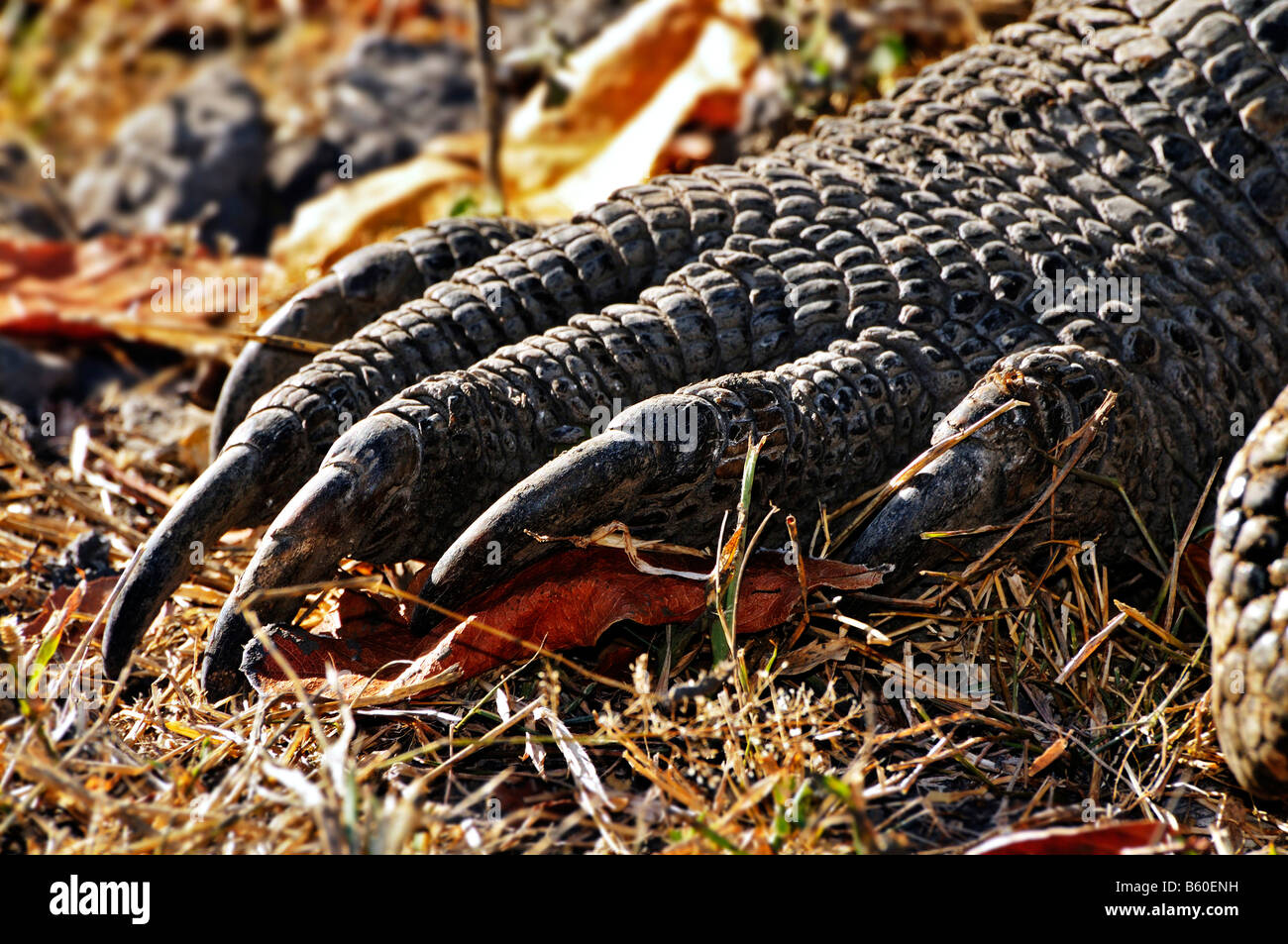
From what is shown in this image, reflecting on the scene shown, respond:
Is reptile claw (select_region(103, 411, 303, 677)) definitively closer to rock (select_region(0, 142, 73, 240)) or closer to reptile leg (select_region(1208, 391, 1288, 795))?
reptile leg (select_region(1208, 391, 1288, 795))

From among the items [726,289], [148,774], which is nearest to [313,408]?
[148,774]

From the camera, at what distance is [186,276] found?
3725 millimetres

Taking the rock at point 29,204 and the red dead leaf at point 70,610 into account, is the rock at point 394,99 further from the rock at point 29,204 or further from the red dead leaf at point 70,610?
the red dead leaf at point 70,610

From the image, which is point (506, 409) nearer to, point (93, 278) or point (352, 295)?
point (352, 295)

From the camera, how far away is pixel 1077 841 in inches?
65.3

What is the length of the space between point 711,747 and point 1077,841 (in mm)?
A: 557

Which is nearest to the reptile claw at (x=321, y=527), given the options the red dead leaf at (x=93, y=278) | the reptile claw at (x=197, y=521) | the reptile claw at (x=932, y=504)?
the reptile claw at (x=197, y=521)

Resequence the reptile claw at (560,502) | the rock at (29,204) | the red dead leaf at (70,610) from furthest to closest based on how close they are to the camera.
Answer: the rock at (29,204) < the red dead leaf at (70,610) < the reptile claw at (560,502)

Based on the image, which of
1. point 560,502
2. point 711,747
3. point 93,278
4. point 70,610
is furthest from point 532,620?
point 93,278

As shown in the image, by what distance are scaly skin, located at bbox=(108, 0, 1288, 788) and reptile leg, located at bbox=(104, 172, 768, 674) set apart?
0.09 metres

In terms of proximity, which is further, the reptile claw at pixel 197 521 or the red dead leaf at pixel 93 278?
the red dead leaf at pixel 93 278

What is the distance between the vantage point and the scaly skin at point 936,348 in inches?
73.5

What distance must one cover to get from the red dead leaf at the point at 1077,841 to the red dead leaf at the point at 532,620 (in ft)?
1.47
